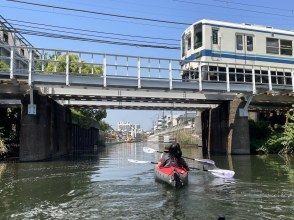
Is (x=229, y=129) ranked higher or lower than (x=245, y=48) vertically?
lower

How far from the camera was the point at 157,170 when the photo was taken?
663 inches

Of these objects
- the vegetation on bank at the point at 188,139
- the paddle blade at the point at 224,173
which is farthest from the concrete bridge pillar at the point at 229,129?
the vegetation on bank at the point at 188,139

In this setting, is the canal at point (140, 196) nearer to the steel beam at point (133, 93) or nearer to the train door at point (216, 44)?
the steel beam at point (133, 93)

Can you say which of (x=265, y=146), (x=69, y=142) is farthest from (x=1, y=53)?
(x=265, y=146)

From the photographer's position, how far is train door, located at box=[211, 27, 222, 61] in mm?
29906

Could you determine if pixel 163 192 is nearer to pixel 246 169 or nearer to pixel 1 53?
pixel 246 169

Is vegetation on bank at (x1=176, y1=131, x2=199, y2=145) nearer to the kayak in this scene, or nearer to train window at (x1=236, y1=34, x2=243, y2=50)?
train window at (x1=236, y1=34, x2=243, y2=50)

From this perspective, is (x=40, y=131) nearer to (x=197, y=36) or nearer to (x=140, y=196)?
(x=197, y=36)

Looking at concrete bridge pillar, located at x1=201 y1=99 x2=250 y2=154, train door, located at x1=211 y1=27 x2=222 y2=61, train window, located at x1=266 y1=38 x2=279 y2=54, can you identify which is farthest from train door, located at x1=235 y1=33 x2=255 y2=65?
concrete bridge pillar, located at x1=201 y1=99 x2=250 y2=154

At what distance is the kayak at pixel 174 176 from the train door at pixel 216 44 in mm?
15410

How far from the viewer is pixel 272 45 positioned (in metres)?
32.2

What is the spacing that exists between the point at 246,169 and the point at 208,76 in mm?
9844

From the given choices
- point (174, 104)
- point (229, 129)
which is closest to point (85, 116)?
point (174, 104)

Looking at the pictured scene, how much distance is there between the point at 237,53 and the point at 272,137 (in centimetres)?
781
